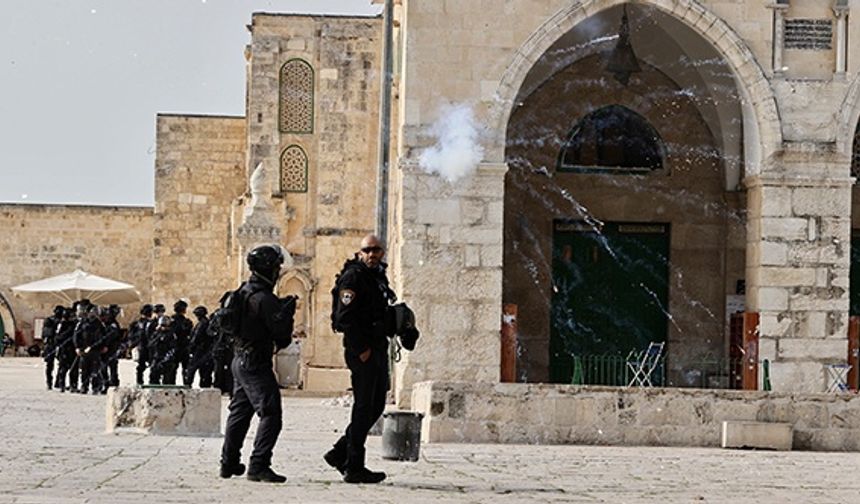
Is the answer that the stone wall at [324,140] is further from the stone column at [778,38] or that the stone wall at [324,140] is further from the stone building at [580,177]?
the stone column at [778,38]

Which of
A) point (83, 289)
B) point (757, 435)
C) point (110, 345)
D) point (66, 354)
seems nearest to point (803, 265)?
point (757, 435)

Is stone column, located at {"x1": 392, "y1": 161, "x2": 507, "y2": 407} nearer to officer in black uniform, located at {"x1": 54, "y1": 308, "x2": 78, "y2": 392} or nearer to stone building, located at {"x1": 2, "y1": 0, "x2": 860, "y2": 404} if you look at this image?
stone building, located at {"x1": 2, "y1": 0, "x2": 860, "y2": 404}

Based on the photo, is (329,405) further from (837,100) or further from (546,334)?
(837,100)

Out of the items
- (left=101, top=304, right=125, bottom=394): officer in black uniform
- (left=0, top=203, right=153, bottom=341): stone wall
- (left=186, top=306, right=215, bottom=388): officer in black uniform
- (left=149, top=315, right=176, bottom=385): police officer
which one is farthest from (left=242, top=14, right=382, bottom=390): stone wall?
(left=0, top=203, right=153, bottom=341): stone wall

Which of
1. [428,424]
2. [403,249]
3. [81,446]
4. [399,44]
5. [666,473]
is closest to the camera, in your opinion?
[666,473]

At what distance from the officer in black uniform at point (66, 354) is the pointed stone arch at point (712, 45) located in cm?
944

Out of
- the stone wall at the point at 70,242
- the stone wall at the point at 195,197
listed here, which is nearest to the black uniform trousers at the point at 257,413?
the stone wall at the point at 195,197

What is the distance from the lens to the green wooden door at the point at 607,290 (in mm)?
23906

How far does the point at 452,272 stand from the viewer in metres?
20.1

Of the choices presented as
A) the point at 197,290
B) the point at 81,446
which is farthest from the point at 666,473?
the point at 197,290

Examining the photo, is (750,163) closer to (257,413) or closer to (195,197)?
(257,413)

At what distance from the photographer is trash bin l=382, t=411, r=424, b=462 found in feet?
40.8

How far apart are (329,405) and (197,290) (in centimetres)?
1411

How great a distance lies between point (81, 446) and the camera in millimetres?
13211
